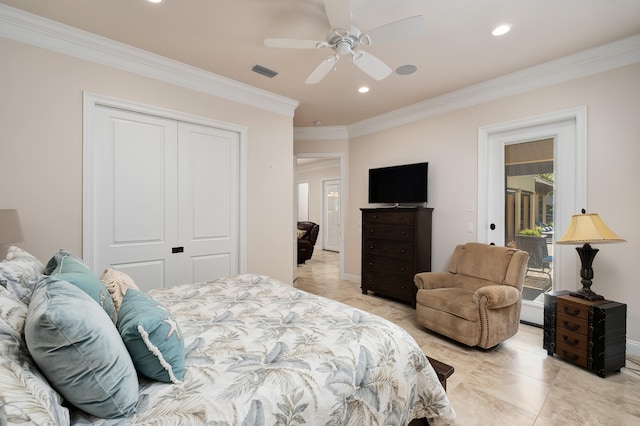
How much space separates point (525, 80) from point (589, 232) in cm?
178

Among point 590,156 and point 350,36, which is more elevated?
point 350,36

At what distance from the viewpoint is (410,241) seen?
3.79 metres

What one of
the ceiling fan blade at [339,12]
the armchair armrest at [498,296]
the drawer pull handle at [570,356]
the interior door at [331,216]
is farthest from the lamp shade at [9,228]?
the interior door at [331,216]

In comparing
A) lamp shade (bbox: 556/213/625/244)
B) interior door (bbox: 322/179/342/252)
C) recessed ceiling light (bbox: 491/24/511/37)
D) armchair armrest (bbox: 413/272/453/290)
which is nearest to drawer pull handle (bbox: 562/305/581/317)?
lamp shade (bbox: 556/213/625/244)

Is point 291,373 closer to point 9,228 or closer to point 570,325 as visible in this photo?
point 9,228

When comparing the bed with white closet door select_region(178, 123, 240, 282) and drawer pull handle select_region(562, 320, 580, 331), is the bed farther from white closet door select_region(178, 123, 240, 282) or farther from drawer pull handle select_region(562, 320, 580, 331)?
drawer pull handle select_region(562, 320, 580, 331)

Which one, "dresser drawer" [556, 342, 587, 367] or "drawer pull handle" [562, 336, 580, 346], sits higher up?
"drawer pull handle" [562, 336, 580, 346]

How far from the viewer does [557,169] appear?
3.05 metres

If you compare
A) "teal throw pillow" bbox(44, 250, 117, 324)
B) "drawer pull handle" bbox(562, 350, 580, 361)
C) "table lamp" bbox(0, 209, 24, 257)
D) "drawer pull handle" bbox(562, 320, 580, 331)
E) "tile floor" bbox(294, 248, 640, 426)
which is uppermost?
"table lamp" bbox(0, 209, 24, 257)

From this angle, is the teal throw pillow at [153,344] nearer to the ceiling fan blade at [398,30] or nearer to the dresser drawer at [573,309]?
the ceiling fan blade at [398,30]

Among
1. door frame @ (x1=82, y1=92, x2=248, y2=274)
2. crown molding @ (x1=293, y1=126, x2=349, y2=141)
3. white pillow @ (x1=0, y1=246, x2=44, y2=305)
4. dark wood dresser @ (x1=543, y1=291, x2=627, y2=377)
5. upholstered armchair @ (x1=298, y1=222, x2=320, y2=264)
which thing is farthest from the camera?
upholstered armchair @ (x1=298, y1=222, x2=320, y2=264)

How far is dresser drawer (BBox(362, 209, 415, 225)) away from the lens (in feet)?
12.5

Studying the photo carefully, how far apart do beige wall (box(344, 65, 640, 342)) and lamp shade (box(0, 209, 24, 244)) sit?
13.5ft

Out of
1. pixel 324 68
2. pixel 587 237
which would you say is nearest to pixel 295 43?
pixel 324 68
